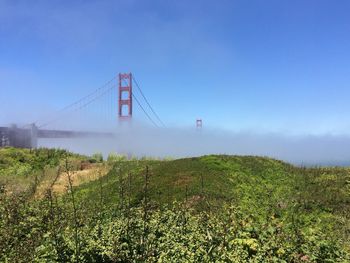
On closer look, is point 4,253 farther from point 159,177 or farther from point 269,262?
point 159,177

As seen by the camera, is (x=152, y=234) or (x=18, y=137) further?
(x=18, y=137)

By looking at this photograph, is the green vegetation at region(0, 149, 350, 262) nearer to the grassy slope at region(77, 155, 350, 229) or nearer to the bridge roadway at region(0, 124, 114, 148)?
the grassy slope at region(77, 155, 350, 229)

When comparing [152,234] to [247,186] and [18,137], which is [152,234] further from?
[18,137]

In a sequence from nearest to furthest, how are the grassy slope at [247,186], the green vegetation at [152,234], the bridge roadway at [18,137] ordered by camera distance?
the green vegetation at [152,234]
the grassy slope at [247,186]
the bridge roadway at [18,137]

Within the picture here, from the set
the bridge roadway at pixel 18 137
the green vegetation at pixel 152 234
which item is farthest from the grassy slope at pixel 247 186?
the bridge roadway at pixel 18 137

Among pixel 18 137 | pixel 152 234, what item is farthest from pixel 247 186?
pixel 18 137

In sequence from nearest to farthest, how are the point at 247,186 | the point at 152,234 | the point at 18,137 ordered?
the point at 152,234
the point at 247,186
the point at 18,137

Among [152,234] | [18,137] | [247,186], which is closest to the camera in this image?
[152,234]

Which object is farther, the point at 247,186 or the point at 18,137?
the point at 18,137

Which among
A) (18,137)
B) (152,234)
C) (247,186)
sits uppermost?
(18,137)

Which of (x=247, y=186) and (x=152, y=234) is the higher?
(x=152, y=234)

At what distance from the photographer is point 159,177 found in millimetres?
13148

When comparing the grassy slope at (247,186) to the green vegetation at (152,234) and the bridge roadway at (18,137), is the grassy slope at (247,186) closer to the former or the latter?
the green vegetation at (152,234)

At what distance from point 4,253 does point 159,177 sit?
328 inches
